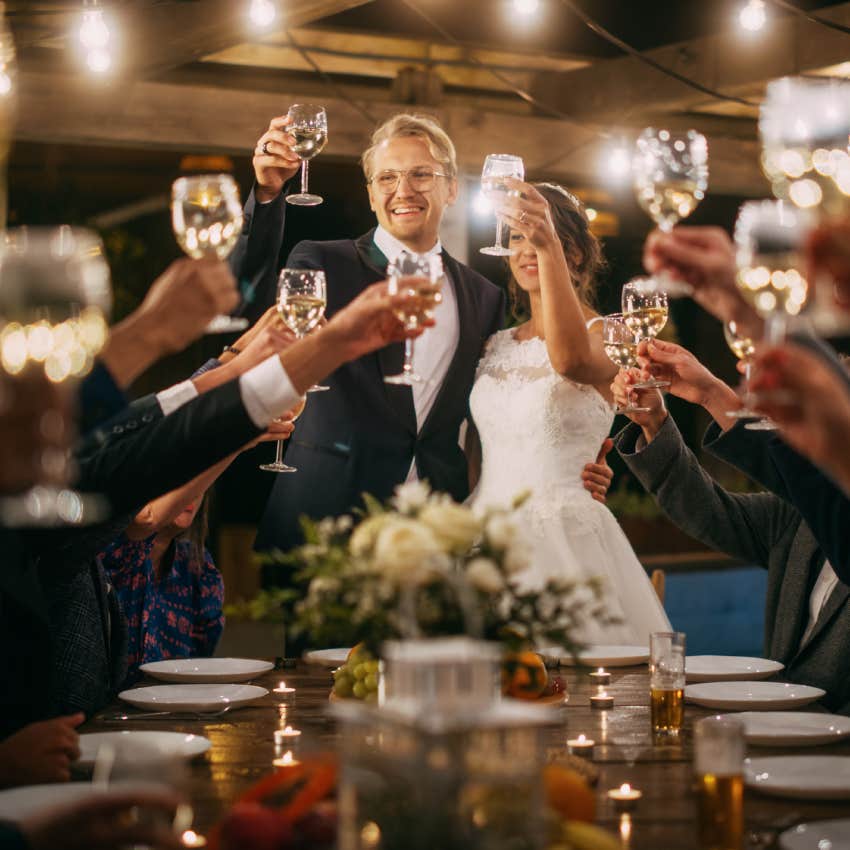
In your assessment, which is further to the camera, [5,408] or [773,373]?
[773,373]

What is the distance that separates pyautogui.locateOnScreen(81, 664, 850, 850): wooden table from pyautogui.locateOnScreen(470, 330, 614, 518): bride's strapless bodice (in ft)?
4.02

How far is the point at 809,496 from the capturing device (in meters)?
2.08

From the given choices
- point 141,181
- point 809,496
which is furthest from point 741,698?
point 141,181

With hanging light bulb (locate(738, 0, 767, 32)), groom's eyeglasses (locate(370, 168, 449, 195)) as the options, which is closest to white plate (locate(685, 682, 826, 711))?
groom's eyeglasses (locate(370, 168, 449, 195))

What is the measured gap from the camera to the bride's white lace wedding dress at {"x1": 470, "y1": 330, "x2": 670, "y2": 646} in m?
3.78

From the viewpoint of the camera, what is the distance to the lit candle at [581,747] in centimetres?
192

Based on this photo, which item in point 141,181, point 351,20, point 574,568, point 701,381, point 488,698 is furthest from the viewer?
point 141,181

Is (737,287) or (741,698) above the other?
→ (737,287)

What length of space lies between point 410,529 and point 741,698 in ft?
3.82

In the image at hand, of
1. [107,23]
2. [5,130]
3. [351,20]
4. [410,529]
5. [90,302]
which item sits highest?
[351,20]

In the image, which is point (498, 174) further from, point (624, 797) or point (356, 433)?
point (624, 797)

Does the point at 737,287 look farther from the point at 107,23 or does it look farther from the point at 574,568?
the point at 107,23

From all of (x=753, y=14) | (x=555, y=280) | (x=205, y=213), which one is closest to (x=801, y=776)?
(x=205, y=213)

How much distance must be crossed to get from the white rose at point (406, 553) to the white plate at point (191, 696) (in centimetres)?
100
